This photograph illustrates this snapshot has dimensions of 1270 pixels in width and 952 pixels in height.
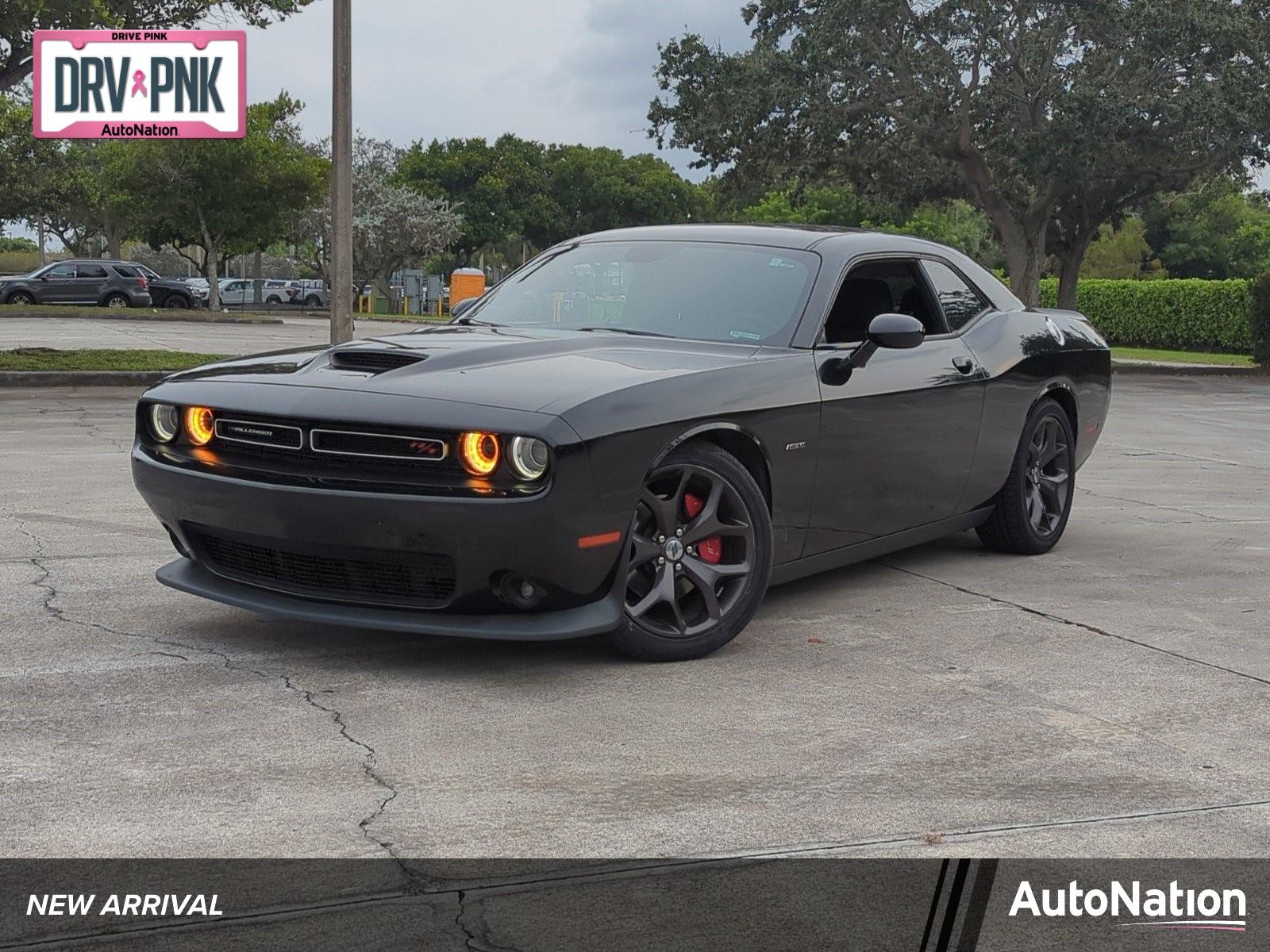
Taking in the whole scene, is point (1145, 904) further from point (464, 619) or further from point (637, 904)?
point (464, 619)

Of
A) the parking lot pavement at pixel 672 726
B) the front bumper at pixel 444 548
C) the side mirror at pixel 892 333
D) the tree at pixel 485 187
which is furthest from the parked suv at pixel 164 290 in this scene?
the front bumper at pixel 444 548

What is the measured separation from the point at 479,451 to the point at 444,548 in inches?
11.5

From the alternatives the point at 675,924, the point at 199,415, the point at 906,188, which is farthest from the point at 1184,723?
the point at 906,188

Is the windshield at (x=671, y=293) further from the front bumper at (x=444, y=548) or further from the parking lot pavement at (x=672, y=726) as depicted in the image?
the front bumper at (x=444, y=548)

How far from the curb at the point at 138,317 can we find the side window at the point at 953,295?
1317 inches

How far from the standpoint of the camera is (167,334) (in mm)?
31859

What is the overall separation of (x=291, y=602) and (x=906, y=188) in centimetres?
3352

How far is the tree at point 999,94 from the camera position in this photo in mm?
29578

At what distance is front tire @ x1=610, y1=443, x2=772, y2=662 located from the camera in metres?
4.96

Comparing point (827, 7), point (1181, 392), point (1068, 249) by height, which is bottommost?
point (1181, 392)

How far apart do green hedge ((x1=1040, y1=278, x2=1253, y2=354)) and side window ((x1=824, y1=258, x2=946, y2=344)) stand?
3477 centimetres

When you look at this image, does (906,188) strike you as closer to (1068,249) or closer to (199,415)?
(1068,249)

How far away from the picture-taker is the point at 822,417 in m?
5.62

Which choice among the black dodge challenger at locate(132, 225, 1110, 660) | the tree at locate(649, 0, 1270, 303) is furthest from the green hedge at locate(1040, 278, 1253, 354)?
the black dodge challenger at locate(132, 225, 1110, 660)
